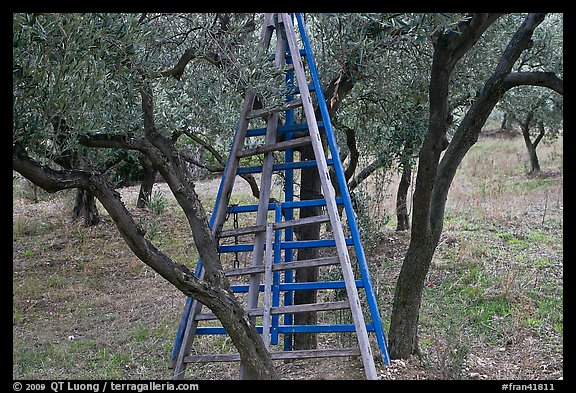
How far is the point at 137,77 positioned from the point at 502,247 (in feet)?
31.4

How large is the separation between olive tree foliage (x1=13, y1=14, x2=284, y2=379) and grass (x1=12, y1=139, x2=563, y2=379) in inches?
107

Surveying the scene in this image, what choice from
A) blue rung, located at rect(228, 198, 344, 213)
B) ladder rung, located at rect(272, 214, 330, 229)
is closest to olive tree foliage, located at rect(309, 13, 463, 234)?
blue rung, located at rect(228, 198, 344, 213)

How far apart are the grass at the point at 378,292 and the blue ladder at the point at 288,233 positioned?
1.33 metres

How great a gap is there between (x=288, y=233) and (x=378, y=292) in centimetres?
259

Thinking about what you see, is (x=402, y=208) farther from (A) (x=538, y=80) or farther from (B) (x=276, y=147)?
(A) (x=538, y=80)

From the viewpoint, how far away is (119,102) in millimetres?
5988

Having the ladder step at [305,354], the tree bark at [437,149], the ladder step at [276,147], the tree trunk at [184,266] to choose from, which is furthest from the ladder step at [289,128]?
the ladder step at [305,354]

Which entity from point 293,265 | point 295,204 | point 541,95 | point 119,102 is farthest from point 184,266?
point 541,95

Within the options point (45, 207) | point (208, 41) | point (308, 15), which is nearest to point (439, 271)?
point (308, 15)

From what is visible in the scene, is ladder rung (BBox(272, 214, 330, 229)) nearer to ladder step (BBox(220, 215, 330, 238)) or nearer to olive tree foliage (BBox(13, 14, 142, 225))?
ladder step (BBox(220, 215, 330, 238))

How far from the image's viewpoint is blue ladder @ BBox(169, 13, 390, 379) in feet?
19.2

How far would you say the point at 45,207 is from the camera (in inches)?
825

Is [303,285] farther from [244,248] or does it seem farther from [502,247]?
[502,247]
